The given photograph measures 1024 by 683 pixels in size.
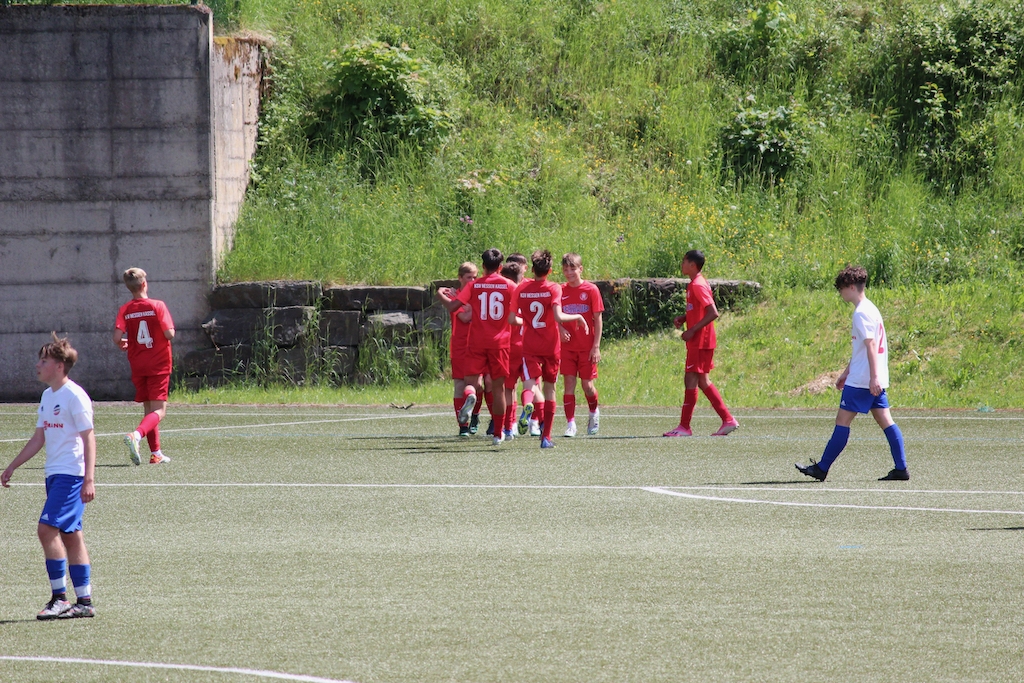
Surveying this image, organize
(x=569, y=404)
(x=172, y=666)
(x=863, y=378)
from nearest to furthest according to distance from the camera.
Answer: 1. (x=172, y=666)
2. (x=863, y=378)
3. (x=569, y=404)

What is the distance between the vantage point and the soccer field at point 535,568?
16.7 ft

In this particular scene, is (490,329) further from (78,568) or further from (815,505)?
(78,568)

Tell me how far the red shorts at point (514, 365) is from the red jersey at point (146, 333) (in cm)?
338

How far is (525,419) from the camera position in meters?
12.9

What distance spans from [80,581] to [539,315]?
662cm

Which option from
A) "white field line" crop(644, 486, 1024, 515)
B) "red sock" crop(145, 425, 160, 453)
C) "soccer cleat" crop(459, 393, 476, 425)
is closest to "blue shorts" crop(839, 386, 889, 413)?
"white field line" crop(644, 486, 1024, 515)

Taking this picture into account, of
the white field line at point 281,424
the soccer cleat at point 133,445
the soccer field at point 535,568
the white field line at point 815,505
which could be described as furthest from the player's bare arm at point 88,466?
the white field line at point 281,424

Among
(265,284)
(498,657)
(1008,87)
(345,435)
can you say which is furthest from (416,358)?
(498,657)

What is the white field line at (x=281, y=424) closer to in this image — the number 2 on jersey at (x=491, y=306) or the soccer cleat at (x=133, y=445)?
the soccer cleat at (x=133, y=445)

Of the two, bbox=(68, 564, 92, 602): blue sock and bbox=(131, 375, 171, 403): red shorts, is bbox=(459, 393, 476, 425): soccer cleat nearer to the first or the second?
bbox=(131, 375, 171, 403): red shorts

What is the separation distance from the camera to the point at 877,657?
5035 mm

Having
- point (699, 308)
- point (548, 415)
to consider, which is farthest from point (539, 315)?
point (699, 308)

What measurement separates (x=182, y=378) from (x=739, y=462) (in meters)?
11.5

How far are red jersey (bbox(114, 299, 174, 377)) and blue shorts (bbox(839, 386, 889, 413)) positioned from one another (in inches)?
241
